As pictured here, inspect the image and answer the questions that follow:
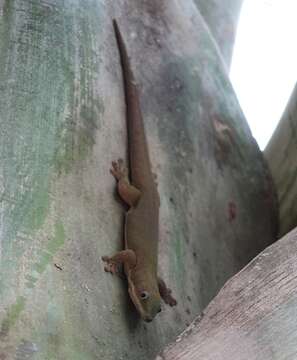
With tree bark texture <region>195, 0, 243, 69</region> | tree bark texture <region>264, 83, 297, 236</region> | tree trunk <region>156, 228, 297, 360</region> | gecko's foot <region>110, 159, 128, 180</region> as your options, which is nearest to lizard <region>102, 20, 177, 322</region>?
gecko's foot <region>110, 159, 128, 180</region>

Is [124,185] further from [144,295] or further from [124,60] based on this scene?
[124,60]

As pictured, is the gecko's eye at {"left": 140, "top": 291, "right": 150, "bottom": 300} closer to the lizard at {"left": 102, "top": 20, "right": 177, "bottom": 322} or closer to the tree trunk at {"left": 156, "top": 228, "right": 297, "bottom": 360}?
the lizard at {"left": 102, "top": 20, "right": 177, "bottom": 322}

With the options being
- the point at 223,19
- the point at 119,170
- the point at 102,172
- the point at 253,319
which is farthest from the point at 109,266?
the point at 223,19

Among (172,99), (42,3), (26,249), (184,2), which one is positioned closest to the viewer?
(26,249)

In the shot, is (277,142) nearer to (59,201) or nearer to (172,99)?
(172,99)

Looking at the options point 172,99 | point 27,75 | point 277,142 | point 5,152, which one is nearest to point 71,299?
point 5,152

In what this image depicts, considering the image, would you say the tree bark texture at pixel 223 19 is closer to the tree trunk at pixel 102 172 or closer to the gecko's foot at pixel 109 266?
the tree trunk at pixel 102 172
